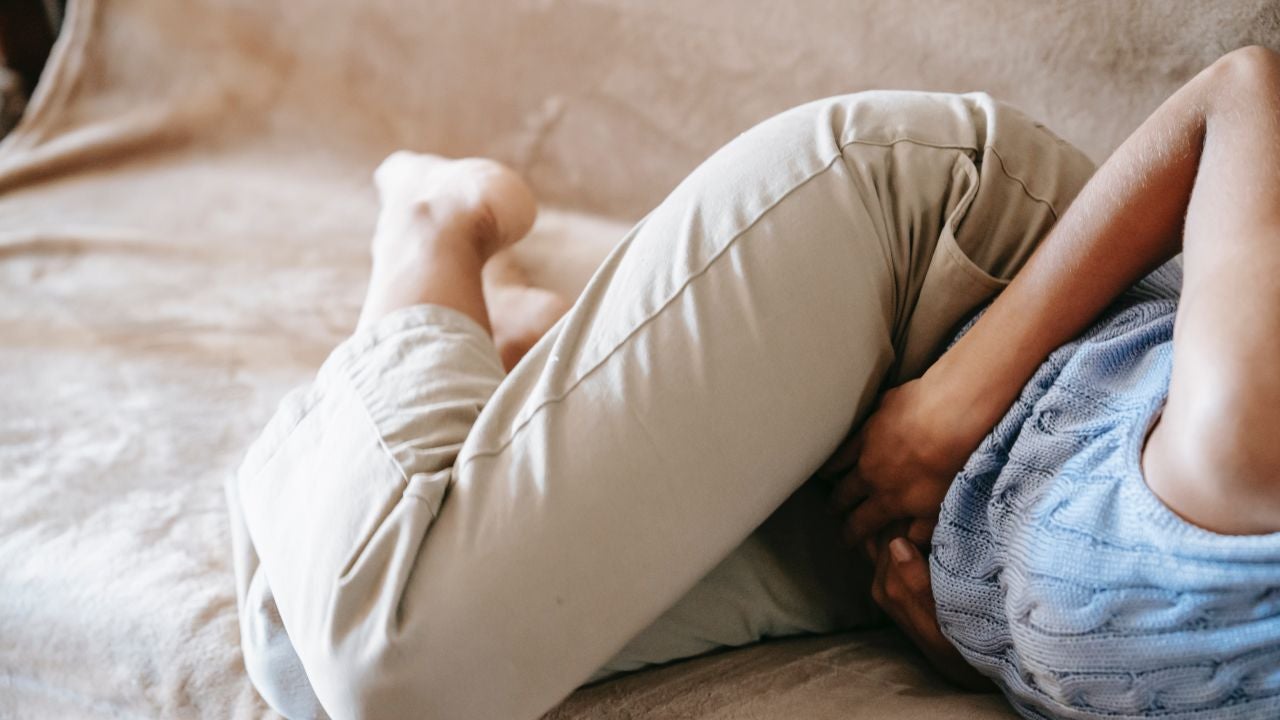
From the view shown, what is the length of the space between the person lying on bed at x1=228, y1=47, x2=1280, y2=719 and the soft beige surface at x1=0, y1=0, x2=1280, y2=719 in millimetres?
101

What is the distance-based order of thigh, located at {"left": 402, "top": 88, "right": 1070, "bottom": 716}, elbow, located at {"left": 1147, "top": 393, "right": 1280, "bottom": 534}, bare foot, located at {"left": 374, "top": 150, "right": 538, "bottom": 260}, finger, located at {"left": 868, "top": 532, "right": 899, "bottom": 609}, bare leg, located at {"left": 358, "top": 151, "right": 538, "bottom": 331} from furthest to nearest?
bare foot, located at {"left": 374, "top": 150, "right": 538, "bottom": 260} < bare leg, located at {"left": 358, "top": 151, "right": 538, "bottom": 331} < finger, located at {"left": 868, "top": 532, "right": 899, "bottom": 609} < thigh, located at {"left": 402, "top": 88, "right": 1070, "bottom": 716} < elbow, located at {"left": 1147, "top": 393, "right": 1280, "bottom": 534}

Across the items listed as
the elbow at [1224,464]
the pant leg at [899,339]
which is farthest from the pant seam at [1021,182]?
the elbow at [1224,464]

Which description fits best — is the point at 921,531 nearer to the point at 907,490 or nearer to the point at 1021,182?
the point at 907,490

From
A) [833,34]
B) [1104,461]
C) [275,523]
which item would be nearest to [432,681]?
[275,523]

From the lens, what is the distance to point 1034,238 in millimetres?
775

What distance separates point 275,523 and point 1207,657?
59 centimetres

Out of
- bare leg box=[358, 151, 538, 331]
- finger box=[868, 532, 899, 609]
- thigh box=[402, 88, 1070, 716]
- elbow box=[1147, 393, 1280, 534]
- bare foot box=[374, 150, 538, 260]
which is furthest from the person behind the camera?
bare foot box=[374, 150, 538, 260]

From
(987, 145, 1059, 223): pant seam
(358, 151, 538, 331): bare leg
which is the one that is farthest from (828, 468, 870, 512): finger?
(358, 151, 538, 331): bare leg

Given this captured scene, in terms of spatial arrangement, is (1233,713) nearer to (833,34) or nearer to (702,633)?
(702,633)

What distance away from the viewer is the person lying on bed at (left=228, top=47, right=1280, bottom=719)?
0.60 m

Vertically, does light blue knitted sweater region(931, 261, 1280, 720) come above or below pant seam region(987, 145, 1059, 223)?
below

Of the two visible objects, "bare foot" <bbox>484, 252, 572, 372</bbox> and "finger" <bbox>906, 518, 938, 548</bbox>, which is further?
"bare foot" <bbox>484, 252, 572, 372</bbox>

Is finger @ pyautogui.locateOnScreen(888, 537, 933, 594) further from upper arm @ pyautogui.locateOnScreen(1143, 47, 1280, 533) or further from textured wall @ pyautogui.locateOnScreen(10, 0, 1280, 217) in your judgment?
textured wall @ pyautogui.locateOnScreen(10, 0, 1280, 217)

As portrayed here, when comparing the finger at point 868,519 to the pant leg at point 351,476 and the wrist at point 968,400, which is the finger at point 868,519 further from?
the pant leg at point 351,476
